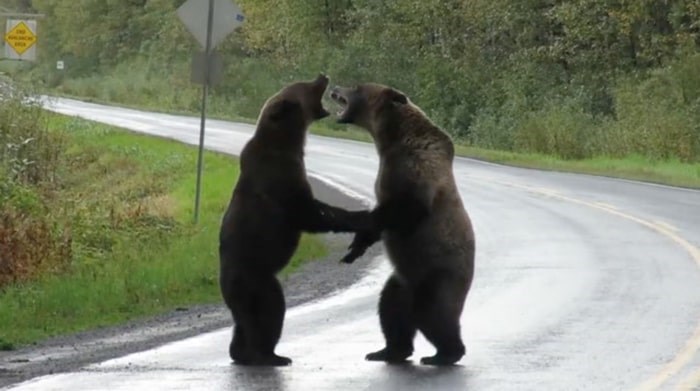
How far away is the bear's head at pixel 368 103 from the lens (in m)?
9.76

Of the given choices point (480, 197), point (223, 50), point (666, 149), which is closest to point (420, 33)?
point (223, 50)

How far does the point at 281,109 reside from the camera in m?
9.72

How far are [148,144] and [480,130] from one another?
1250cm

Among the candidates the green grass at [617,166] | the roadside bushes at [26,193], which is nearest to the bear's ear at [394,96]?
the roadside bushes at [26,193]

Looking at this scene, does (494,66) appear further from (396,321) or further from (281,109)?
(281,109)

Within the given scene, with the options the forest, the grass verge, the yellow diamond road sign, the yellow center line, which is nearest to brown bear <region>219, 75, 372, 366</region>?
the yellow center line

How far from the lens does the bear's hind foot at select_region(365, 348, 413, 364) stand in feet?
33.6

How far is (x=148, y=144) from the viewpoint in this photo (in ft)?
137

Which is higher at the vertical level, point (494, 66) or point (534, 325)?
point (494, 66)

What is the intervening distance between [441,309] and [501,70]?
4475 centimetres

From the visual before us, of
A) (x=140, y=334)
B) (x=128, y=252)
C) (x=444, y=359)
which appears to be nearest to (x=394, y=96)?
(x=444, y=359)

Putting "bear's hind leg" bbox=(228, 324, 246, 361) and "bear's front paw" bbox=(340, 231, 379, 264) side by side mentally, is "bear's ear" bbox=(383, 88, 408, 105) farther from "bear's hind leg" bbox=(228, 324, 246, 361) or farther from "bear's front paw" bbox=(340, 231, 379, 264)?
"bear's hind leg" bbox=(228, 324, 246, 361)

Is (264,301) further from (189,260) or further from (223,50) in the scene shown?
(223,50)

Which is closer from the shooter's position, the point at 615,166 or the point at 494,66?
the point at 615,166
